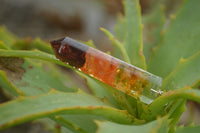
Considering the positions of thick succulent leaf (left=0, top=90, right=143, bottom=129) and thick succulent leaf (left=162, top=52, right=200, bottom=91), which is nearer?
thick succulent leaf (left=0, top=90, right=143, bottom=129)

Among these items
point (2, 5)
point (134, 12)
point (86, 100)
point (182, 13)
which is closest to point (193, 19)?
point (182, 13)

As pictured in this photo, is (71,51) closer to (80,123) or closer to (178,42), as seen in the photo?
(80,123)

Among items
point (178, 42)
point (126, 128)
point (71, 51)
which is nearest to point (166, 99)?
point (126, 128)

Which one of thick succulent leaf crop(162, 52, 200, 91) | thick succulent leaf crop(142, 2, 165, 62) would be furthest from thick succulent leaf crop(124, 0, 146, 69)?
thick succulent leaf crop(142, 2, 165, 62)

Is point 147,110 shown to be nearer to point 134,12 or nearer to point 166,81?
point 166,81

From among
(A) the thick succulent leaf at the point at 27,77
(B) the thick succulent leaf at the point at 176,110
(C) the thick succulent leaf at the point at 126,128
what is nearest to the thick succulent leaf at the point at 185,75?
(B) the thick succulent leaf at the point at 176,110

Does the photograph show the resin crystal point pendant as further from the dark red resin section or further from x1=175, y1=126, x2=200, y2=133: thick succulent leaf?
x1=175, y1=126, x2=200, y2=133: thick succulent leaf
